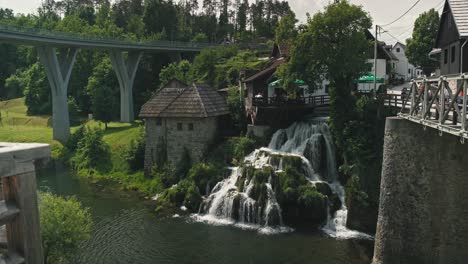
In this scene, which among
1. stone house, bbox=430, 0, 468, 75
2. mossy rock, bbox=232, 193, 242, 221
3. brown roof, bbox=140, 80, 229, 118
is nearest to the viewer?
stone house, bbox=430, 0, 468, 75

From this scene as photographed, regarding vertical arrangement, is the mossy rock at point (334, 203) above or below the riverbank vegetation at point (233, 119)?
below

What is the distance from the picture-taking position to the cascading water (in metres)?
25.0

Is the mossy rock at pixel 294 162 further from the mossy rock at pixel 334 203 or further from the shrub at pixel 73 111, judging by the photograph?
the shrub at pixel 73 111

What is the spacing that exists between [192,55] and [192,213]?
57.2 metres

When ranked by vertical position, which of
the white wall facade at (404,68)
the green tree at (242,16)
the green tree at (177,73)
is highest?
the green tree at (242,16)

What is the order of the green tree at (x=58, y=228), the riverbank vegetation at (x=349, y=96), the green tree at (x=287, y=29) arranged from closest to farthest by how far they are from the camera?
the green tree at (x=58, y=228) < the riverbank vegetation at (x=349, y=96) < the green tree at (x=287, y=29)

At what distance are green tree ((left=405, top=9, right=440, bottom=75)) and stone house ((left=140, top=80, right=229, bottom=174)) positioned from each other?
30738 mm

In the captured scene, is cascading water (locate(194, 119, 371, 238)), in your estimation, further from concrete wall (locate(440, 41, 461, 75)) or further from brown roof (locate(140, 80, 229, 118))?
concrete wall (locate(440, 41, 461, 75))

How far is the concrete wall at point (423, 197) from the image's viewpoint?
1645 centimetres

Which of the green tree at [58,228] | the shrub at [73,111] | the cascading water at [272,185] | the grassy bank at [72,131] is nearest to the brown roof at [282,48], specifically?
the cascading water at [272,185]

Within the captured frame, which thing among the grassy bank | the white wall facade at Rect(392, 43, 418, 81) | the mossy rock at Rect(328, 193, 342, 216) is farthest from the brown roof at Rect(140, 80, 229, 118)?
the white wall facade at Rect(392, 43, 418, 81)

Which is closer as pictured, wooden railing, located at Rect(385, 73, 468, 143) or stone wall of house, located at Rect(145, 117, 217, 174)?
wooden railing, located at Rect(385, 73, 468, 143)

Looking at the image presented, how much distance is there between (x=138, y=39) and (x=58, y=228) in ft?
233

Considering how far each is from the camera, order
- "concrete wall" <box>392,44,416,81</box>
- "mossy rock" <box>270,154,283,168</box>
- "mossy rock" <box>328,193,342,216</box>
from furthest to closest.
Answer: "concrete wall" <box>392,44,416,81</box> < "mossy rock" <box>270,154,283,168</box> < "mossy rock" <box>328,193,342,216</box>
